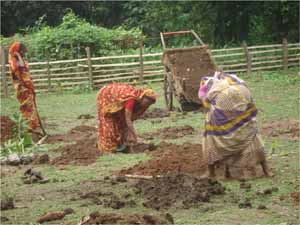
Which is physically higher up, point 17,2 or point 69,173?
point 17,2

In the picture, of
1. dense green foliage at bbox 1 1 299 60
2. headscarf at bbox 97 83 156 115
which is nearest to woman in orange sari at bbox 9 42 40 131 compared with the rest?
headscarf at bbox 97 83 156 115

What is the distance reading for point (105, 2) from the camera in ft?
130

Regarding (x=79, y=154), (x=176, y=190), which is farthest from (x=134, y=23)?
(x=176, y=190)

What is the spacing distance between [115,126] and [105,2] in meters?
28.0

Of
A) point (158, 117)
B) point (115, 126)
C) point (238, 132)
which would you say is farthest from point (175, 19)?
point (238, 132)

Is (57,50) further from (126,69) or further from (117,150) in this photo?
(117,150)

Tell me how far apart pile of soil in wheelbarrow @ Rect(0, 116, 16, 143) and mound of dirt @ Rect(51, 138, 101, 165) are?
1.72 meters

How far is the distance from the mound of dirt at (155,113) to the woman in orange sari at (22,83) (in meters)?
3.03

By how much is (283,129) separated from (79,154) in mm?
3756

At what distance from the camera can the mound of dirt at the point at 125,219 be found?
23.8ft

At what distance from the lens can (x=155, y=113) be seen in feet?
57.6

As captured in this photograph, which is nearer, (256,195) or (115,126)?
(256,195)

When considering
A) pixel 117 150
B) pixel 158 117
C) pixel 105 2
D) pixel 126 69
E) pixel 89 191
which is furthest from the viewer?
pixel 105 2

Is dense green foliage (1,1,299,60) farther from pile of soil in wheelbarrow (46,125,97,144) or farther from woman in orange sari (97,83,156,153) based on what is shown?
woman in orange sari (97,83,156,153)
